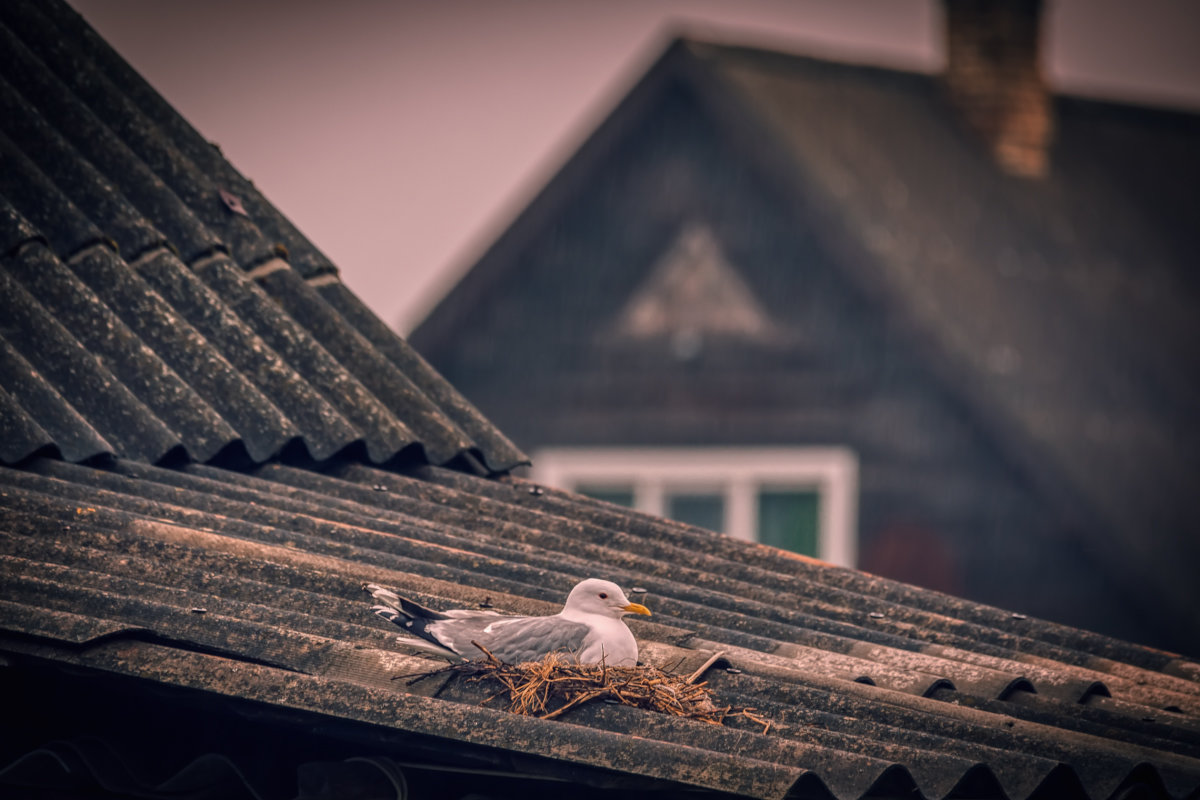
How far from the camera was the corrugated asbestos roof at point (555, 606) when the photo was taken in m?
3.64

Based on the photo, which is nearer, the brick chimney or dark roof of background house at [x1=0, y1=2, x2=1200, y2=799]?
dark roof of background house at [x1=0, y1=2, x2=1200, y2=799]

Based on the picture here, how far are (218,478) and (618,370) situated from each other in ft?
27.1

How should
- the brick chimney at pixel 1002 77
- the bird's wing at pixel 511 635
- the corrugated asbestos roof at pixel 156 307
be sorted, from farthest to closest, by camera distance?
1. the brick chimney at pixel 1002 77
2. the corrugated asbestos roof at pixel 156 307
3. the bird's wing at pixel 511 635

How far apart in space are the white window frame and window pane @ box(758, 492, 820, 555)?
10cm

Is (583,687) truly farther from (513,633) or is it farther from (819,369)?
(819,369)

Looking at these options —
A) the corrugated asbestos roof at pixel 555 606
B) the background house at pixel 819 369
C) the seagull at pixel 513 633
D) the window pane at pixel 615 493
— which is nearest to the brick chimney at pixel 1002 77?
the background house at pixel 819 369

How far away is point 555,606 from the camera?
4566mm

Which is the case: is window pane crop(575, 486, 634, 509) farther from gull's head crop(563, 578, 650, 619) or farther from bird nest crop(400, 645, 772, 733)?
bird nest crop(400, 645, 772, 733)

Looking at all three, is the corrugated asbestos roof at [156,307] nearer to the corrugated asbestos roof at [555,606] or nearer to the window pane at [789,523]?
the corrugated asbestos roof at [555,606]

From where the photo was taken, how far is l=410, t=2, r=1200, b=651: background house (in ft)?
41.3

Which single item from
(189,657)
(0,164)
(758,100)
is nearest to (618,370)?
(758,100)

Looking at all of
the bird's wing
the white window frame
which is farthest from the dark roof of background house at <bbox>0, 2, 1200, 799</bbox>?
the white window frame

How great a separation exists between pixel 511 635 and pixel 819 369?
31.0 feet

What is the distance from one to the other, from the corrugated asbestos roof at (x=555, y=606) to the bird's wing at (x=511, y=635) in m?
0.10
